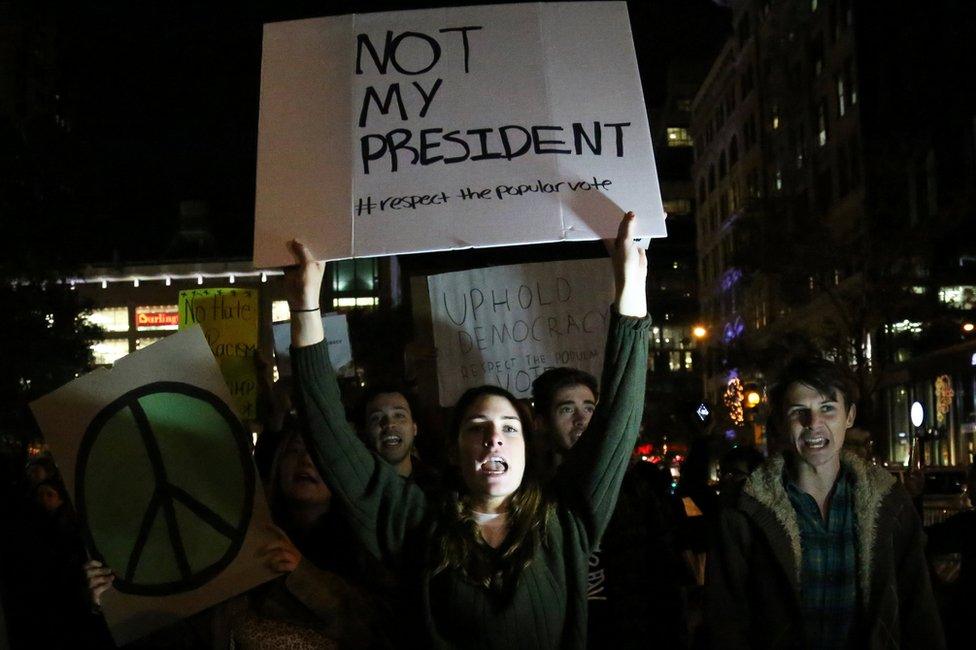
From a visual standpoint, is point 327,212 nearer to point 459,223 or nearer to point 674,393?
point 459,223

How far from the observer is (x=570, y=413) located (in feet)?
16.0

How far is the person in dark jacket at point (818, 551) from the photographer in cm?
397

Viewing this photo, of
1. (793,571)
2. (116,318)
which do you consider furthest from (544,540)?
(116,318)

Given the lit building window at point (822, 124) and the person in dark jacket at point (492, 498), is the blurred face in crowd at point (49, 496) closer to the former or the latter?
the person in dark jacket at point (492, 498)

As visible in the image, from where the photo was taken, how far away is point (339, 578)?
12.5 feet

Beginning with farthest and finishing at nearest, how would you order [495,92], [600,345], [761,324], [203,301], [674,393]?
[674,393], [761,324], [203,301], [600,345], [495,92]

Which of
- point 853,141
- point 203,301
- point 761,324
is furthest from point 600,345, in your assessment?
point 761,324

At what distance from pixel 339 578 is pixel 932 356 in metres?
39.8

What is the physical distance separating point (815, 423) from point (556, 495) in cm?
125

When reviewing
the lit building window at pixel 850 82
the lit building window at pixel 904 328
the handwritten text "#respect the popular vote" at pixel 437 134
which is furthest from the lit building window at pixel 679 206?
the handwritten text "#respect the popular vote" at pixel 437 134

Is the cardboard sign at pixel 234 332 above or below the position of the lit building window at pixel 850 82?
below

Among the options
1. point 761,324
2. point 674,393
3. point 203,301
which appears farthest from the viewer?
point 674,393

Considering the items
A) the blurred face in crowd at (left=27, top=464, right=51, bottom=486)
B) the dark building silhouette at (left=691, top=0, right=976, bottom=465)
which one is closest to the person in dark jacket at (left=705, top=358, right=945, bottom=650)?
the blurred face in crowd at (left=27, top=464, right=51, bottom=486)

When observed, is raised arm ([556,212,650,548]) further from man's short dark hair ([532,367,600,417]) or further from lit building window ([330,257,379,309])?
lit building window ([330,257,379,309])
